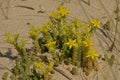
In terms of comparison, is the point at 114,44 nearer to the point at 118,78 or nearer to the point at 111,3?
the point at 118,78

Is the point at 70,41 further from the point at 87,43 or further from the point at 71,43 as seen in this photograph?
the point at 87,43

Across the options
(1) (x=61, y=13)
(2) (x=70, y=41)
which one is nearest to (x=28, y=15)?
(1) (x=61, y=13)

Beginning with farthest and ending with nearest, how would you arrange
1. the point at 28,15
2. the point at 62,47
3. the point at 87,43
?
the point at 28,15
the point at 62,47
the point at 87,43

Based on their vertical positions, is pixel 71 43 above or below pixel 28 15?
above

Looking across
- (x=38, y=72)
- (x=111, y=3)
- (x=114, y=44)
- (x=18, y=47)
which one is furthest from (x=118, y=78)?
(x=111, y=3)

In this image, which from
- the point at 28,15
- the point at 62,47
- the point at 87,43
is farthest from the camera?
the point at 28,15

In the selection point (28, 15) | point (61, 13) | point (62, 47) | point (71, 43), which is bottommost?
point (28, 15)

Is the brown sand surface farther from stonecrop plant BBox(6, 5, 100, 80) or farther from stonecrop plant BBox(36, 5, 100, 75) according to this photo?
stonecrop plant BBox(36, 5, 100, 75)

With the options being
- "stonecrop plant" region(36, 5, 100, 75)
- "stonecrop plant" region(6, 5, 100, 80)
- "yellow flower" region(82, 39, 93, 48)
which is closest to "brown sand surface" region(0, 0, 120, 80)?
"stonecrop plant" region(6, 5, 100, 80)

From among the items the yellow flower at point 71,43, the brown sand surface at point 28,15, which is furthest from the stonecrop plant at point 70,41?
the brown sand surface at point 28,15
